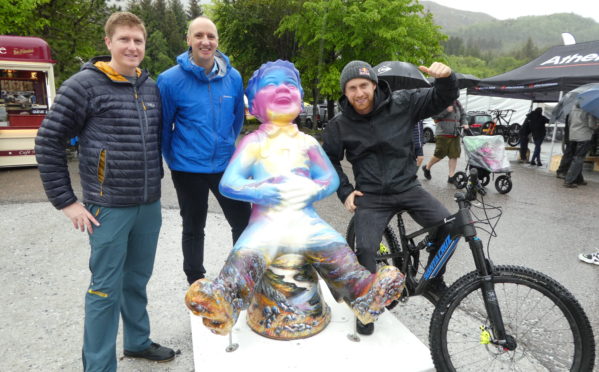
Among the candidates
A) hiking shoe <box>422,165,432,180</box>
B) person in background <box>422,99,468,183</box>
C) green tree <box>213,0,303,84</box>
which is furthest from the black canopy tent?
green tree <box>213,0,303,84</box>

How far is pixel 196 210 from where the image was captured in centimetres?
305

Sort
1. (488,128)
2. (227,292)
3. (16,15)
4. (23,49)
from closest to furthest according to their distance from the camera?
1. (227,292)
2. (23,49)
3. (16,15)
4. (488,128)

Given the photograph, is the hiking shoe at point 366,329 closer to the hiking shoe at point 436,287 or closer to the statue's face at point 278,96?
the hiking shoe at point 436,287

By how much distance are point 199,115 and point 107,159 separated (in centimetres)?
77

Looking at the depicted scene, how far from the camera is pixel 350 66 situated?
2654 mm

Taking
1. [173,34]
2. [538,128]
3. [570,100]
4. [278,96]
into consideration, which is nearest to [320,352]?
[278,96]

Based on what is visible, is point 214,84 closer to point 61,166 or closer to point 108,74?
point 108,74

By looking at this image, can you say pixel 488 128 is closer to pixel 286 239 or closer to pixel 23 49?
pixel 23 49

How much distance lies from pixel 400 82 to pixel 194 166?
17.1 ft

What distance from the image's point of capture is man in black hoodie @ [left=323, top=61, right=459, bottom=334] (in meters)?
2.71

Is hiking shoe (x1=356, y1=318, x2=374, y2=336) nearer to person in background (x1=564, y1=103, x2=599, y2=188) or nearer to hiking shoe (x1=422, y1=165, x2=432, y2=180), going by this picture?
hiking shoe (x1=422, y1=165, x2=432, y2=180)

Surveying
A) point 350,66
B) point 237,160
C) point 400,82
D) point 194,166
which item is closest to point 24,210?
point 194,166

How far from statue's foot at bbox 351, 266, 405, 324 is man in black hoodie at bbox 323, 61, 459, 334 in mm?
474

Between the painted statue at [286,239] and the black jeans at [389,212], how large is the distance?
39cm
